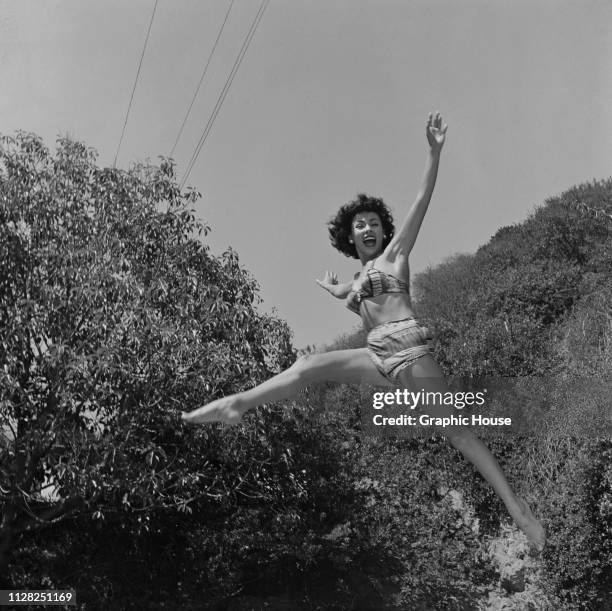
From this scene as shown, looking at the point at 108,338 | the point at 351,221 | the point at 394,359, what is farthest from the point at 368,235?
the point at 108,338

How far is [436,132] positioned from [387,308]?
2.67 ft

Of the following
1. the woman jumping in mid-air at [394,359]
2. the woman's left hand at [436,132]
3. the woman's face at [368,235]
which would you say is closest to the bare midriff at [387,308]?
the woman jumping in mid-air at [394,359]

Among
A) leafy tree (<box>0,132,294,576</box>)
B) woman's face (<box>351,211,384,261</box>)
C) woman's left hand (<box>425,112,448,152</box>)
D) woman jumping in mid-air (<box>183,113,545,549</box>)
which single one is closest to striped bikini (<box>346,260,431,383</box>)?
woman jumping in mid-air (<box>183,113,545,549</box>)

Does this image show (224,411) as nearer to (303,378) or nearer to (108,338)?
(303,378)

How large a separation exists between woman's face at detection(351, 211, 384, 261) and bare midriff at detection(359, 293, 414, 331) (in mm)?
378

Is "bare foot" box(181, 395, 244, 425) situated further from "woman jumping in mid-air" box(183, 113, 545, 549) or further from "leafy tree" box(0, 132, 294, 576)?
"leafy tree" box(0, 132, 294, 576)

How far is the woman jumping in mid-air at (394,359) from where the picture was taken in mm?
3705

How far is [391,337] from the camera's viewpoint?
149 inches

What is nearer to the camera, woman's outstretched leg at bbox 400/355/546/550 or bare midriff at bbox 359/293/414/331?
woman's outstretched leg at bbox 400/355/546/550

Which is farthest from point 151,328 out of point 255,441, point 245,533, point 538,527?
point 538,527

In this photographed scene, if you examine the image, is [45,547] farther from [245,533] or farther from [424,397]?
[424,397]

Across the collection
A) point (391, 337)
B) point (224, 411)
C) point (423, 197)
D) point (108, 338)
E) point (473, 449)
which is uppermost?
point (108, 338)

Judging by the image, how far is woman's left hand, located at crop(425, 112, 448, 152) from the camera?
3799 mm

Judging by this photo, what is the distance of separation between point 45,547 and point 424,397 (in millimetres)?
9322
